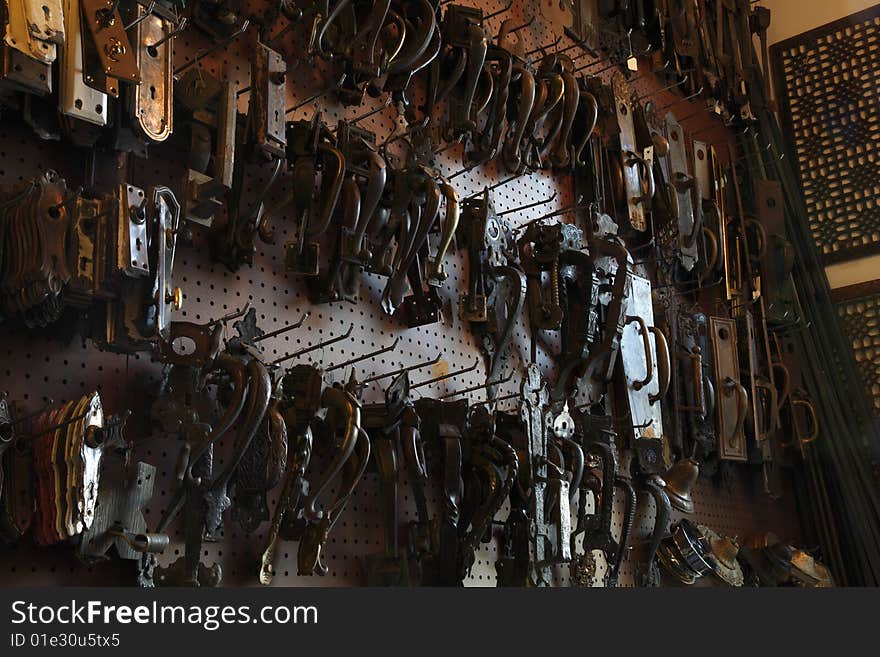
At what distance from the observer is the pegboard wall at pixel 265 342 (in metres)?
1.94

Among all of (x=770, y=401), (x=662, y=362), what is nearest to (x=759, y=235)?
(x=770, y=401)

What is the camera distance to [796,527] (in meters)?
4.26

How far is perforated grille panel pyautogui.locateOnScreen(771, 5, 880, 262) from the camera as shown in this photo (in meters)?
4.62

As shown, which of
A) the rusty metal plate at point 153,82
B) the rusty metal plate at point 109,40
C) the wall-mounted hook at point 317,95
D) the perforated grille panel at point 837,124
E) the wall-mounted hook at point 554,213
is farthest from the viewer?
the perforated grille panel at point 837,124

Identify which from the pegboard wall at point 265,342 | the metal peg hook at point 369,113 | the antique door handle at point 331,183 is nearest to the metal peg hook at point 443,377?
the pegboard wall at point 265,342

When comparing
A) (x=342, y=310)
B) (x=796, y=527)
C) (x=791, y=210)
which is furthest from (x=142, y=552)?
(x=791, y=210)

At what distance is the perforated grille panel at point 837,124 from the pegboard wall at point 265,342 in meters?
1.71

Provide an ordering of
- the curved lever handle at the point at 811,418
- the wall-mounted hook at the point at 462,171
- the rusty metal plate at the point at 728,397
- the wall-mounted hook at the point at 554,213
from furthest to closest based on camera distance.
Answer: the curved lever handle at the point at 811,418
the rusty metal plate at the point at 728,397
the wall-mounted hook at the point at 554,213
the wall-mounted hook at the point at 462,171

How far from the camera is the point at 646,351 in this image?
11.2 ft

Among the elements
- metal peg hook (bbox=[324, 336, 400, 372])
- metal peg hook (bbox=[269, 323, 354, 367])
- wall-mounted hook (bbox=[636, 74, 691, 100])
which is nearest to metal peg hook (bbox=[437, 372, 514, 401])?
metal peg hook (bbox=[324, 336, 400, 372])

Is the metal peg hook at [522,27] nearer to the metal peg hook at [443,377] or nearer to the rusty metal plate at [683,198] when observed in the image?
the rusty metal plate at [683,198]

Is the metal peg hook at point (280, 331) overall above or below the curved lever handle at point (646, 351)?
below

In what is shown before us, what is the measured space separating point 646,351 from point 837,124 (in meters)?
2.07

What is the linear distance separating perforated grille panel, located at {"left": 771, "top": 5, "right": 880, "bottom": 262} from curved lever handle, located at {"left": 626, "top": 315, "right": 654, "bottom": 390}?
1623 mm
